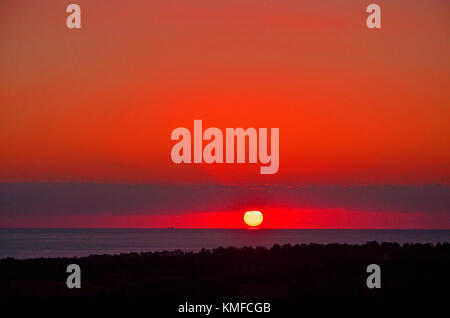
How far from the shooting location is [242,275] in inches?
851

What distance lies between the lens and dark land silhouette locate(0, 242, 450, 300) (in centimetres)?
1875

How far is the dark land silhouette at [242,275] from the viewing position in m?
18.8

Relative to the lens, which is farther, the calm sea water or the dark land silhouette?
the calm sea water

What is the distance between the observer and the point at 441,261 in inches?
973

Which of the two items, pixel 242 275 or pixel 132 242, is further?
pixel 132 242

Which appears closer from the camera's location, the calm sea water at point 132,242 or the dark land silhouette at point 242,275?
the dark land silhouette at point 242,275
